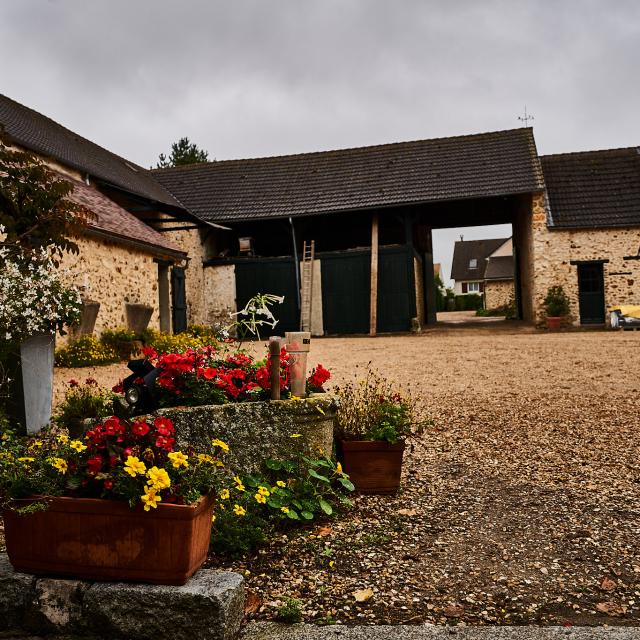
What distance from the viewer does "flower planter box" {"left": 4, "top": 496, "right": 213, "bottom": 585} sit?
7.60 feet

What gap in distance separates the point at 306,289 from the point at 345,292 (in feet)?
3.85

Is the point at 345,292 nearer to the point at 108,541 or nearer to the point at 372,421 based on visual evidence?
the point at 372,421

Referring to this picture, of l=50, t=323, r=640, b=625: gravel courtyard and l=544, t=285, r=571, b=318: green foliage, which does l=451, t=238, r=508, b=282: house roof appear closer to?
l=544, t=285, r=571, b=318: green foliage

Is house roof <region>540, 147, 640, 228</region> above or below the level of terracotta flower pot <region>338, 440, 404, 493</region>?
above

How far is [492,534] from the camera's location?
3381mm

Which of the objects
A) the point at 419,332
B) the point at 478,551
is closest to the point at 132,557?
the point at 478,551

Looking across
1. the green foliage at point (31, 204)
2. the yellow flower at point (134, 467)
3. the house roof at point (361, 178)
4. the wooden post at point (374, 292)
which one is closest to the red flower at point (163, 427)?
the yellow flower at point (134, 467)

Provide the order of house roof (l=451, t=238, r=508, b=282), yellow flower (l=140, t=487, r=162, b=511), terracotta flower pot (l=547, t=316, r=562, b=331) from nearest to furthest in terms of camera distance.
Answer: yellow flower (l=140, t=487, r=162, b=511)
terracotta flower pot (l=547, t=316, r=562, b=331)
house roof (l=451, t=238, r=508, b=282)

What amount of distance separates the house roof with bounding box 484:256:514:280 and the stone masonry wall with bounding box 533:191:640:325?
2125 cm

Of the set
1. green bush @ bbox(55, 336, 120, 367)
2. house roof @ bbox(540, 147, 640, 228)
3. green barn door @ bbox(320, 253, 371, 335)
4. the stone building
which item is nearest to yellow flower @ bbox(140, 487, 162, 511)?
green bush @ bbox(55, 336, 120, 367)

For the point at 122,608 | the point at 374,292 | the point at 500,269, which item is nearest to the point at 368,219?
the point at 374,292

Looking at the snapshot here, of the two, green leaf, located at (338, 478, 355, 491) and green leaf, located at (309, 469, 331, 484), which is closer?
green leaf, located at (309, 469, 331, 484)

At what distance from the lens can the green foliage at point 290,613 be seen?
8.09ft

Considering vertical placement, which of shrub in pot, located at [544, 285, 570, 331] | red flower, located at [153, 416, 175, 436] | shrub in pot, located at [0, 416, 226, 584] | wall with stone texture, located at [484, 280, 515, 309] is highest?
wall with stone texture, located at [484, 280, 515, 309]
